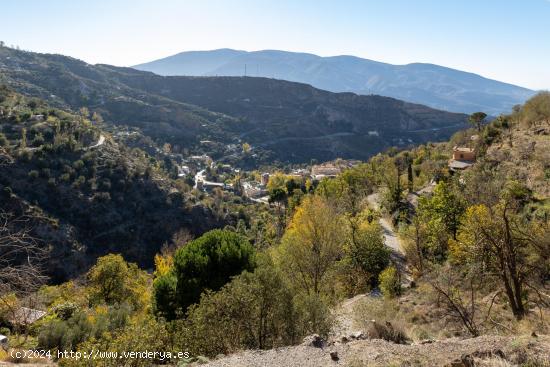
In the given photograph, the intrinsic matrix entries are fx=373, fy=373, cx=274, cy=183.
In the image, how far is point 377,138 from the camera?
167 m

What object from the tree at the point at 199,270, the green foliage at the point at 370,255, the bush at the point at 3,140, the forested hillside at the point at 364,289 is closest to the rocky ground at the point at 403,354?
the forested hillside at the point at 364,289

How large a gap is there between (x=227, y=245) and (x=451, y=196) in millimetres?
17488

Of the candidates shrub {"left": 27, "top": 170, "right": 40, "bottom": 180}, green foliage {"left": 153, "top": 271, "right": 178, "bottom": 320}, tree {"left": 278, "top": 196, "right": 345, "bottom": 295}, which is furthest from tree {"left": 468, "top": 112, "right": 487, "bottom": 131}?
shrub {"left": 27, "top": 170, "right": 40, "bottom": 180}

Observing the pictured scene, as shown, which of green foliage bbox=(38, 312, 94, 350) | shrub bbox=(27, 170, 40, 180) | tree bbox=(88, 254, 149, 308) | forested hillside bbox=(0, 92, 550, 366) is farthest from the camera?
shrub bbox=(27, 170, 40, 180)

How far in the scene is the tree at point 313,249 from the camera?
70.0ft

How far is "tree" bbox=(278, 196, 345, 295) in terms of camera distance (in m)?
21.3

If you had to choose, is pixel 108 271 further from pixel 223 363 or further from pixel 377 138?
pixel 377 138

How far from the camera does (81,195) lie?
55.8 metres

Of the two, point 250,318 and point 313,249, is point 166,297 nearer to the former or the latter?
point 250,318

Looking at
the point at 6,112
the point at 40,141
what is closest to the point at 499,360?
the point at 40,141

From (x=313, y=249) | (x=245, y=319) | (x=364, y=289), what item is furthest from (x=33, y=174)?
(x=245, y=319)

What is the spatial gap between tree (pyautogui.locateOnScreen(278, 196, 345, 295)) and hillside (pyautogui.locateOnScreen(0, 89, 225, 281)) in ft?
123

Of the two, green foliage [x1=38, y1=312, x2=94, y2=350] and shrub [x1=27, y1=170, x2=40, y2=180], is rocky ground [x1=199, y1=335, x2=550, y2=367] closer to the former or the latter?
green foliage [x1=38, y1=312, x2=94, y2=350]

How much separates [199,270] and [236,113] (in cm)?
17055
